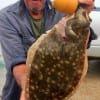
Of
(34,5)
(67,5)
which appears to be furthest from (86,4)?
(34,5)

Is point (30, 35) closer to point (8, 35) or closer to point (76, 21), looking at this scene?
point (8, 35)

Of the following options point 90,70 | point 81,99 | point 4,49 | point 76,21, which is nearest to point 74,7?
point 76,21

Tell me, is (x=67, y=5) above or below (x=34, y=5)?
above

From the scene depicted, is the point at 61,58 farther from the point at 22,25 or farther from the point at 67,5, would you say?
the point at 22,25

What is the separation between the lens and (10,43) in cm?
276

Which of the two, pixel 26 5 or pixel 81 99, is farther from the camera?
pixel 81 99

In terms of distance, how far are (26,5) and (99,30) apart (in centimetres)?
389

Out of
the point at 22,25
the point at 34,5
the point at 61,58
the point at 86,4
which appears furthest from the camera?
the point at 22,25

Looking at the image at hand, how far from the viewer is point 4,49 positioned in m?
2.76

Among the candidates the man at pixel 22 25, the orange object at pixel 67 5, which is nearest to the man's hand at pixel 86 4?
the orange object at pixel 67 5

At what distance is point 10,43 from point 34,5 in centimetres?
31

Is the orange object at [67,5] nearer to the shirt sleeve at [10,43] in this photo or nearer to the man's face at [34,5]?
the shirt sleeve at [10,43]

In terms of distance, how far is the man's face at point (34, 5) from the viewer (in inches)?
106

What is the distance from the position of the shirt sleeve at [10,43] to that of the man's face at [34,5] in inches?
6.8
